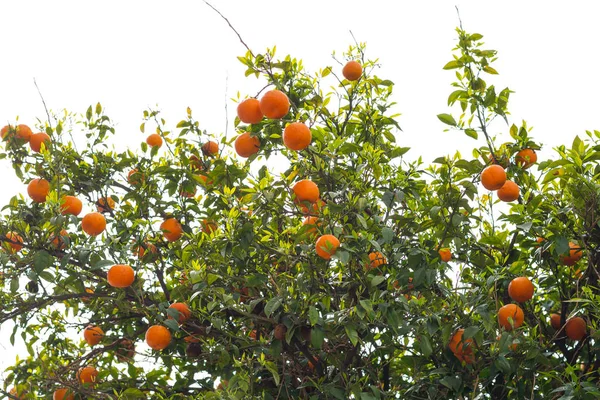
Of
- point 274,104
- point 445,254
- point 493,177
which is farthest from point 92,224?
point 493,177

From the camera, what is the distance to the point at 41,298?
3072 mm

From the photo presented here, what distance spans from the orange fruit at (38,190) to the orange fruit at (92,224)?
0.23m

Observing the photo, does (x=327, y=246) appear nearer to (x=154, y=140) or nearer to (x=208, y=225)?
(x=208, y=225)

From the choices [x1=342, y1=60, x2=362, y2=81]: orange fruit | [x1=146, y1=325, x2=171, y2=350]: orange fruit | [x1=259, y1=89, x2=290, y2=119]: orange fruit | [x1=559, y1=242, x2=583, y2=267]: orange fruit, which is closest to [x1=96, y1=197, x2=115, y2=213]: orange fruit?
[x1=146, y1=325, x2=171, y2=350]: orange fruit

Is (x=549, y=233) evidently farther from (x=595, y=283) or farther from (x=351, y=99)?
(x=351, y=99)

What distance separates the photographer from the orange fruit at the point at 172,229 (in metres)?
A: 3.12

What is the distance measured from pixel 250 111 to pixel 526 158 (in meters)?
1.01

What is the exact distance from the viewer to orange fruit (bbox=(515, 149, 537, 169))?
282cm

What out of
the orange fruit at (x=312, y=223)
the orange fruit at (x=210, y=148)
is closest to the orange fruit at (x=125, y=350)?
the orange fruit at (x=210, y=148)

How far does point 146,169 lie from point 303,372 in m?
1.07

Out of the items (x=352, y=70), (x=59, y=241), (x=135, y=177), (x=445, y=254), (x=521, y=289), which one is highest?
(x=352, y=70)

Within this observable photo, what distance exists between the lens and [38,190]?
3.03m

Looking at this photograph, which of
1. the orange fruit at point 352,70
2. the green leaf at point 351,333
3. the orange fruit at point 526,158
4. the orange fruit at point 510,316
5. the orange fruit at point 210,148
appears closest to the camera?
the green leaf at point 351,333

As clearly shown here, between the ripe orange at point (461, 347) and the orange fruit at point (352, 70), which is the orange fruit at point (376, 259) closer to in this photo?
the ripe orange at point (461, 347)
